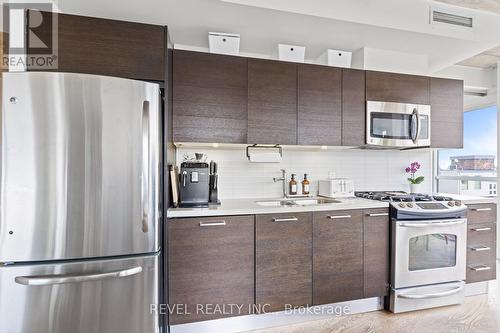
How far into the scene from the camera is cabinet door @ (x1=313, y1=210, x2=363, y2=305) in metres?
2.15

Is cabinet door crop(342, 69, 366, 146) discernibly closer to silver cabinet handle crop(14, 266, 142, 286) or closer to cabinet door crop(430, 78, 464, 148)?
cabinet door crop(430, 78, 464, 148)

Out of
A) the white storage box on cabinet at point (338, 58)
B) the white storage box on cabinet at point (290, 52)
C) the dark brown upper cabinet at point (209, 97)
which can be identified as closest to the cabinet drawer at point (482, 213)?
the white storage box on cabinet at point (338, 58)

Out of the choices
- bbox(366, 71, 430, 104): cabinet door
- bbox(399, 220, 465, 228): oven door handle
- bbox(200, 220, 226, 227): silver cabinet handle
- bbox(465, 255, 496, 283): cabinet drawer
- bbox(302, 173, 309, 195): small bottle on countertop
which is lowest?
bbox(465, 255, 496, 283): cabinet drawer

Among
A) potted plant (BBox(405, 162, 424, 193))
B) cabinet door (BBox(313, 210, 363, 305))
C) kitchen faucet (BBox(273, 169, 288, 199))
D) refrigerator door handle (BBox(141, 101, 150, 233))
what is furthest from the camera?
potted plant (BBox(405, 162, 424, 193))

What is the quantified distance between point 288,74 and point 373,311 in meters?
2.19

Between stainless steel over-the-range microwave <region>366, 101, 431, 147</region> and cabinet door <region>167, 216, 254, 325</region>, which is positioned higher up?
stainless steel over-the-range microwave <region>366, 101, 431, 147</region>

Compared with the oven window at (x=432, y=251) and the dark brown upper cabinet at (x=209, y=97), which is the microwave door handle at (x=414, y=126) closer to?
the oven window at (x=432, y=251)

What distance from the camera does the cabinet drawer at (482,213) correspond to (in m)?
2.59

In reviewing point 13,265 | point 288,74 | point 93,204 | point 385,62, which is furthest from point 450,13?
point 13,265

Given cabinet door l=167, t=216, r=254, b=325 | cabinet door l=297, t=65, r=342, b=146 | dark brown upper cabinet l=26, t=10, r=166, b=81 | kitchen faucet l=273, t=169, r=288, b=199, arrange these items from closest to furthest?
1. dark brown upper cabinet l=26, t=10, r=166, b=81
2. cabinet door l=167, t=216, r=254, b=325
3. cabinet door l=297, t=65, r=342, b=146
4. kitchen faucet l=273, t=169, r=288, b=199

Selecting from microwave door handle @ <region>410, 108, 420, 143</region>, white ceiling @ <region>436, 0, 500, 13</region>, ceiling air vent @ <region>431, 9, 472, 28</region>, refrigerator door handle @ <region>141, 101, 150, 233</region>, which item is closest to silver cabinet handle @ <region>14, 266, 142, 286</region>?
refrigerator door handle @ <region>141, 101, 150, 233</region>

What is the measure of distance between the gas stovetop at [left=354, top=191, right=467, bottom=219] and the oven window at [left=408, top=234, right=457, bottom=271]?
0.20 m

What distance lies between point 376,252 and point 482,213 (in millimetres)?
1257

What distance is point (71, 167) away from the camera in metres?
1.47
